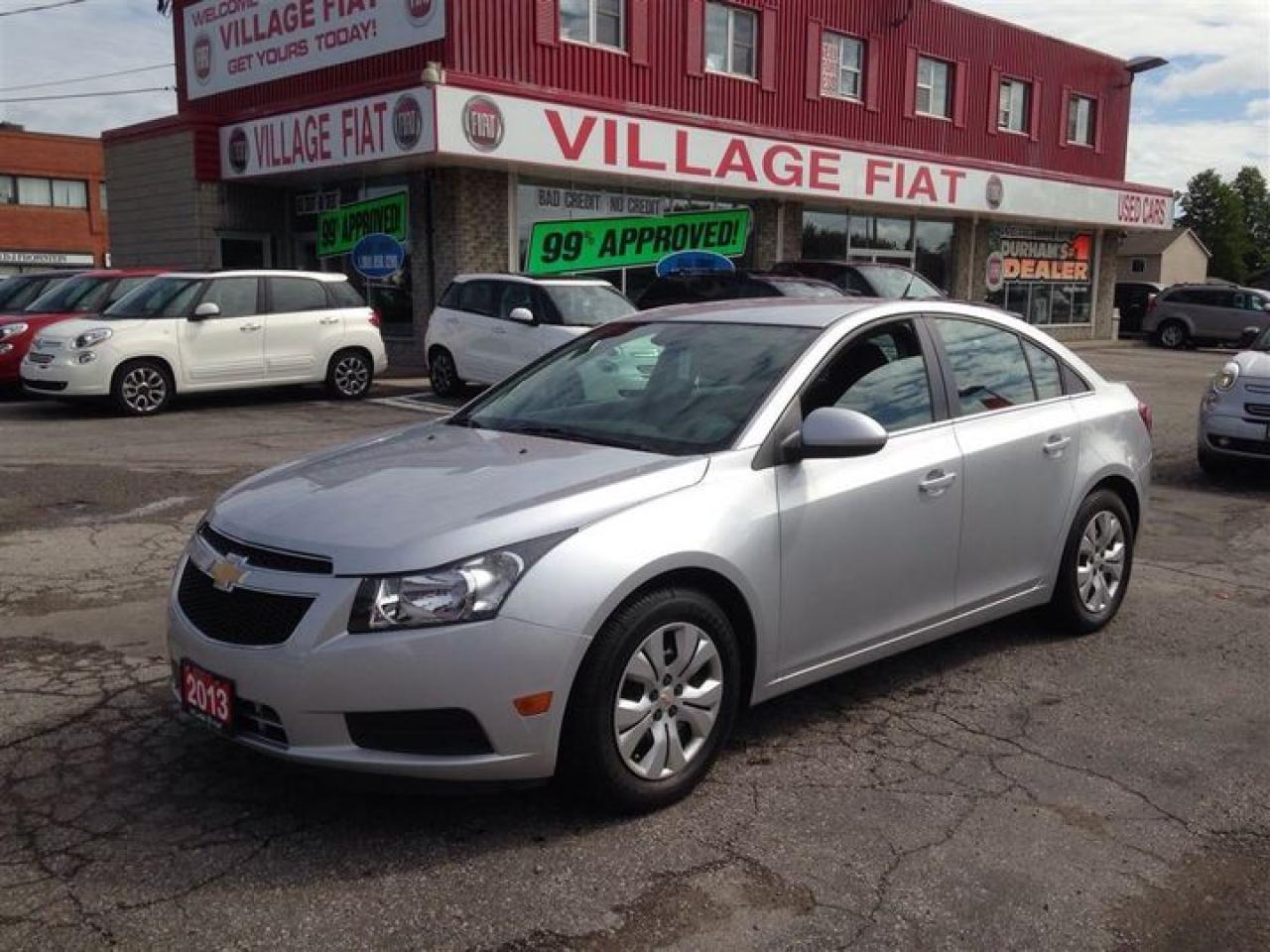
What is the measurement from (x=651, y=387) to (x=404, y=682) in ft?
5.61

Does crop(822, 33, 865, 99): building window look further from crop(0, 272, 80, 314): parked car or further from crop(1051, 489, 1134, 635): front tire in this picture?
crop(1051, 489, 1134, 635): front tire

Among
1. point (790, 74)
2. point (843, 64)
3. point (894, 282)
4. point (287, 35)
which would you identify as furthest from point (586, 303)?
point (843, 64)

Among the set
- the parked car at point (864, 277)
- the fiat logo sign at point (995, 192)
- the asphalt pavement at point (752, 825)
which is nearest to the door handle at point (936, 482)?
the asphalt pavement at point (752, 825)

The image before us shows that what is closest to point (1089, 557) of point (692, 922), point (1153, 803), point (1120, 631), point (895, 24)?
point (1120, 631)

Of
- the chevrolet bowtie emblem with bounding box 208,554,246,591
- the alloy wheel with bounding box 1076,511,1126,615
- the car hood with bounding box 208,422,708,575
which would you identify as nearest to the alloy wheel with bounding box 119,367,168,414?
the car hood with bounding box 208,422,708,575

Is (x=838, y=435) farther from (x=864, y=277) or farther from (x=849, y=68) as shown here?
(x=849, y=68)

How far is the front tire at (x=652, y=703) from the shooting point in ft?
10.9

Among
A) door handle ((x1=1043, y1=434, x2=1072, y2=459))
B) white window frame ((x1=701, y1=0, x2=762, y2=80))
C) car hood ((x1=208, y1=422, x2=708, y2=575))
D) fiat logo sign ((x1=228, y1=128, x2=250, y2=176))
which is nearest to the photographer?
car hood ((x1=208, y1=422, x2=708, y2=575))

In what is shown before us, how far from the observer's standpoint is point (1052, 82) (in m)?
29.7

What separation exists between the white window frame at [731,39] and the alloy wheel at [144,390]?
1226cm

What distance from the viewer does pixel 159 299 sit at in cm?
1323

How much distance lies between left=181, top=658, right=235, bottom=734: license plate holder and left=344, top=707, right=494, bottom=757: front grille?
1.36ft

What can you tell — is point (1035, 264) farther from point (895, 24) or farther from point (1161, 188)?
point (895, 24)

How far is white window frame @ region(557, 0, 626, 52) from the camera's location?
1872cm
